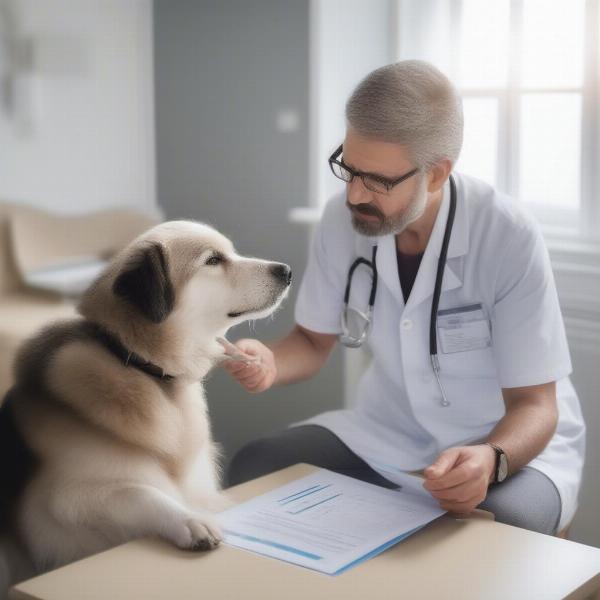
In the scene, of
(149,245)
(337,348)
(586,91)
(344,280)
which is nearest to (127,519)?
(149,245)

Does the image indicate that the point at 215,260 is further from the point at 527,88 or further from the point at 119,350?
the point at 527,88

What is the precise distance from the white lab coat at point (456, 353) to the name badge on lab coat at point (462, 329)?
16mm

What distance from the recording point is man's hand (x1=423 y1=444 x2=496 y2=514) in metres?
1.20

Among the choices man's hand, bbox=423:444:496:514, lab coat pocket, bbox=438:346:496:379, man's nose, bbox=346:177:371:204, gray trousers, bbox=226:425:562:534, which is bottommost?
gray trousers, bbox=226:425:562:534

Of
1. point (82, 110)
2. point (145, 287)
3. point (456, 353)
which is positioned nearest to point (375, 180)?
point (456, 353)

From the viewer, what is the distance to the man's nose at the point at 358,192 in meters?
1.60

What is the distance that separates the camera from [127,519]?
120 cm

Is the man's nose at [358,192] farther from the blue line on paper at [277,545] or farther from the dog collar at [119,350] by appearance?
the blue line on paper at [277,545]

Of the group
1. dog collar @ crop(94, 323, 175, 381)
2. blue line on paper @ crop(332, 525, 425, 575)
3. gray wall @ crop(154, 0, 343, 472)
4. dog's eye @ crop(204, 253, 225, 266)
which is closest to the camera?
blue line on paper @ crop(332, 525, 425, 575)

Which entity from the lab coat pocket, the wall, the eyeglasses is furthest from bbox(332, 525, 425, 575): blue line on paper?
the wall

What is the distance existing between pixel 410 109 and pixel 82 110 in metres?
0.66

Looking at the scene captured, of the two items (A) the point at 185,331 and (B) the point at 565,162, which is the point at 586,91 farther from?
(A) the point at 185,331

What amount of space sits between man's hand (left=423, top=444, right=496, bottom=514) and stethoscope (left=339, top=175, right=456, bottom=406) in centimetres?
41

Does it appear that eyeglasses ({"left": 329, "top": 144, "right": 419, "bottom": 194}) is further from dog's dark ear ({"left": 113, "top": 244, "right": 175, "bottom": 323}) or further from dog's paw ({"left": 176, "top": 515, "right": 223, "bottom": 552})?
dog's paw ({"left": 176, "top": 515, "right": 223, "bottom": 552})
